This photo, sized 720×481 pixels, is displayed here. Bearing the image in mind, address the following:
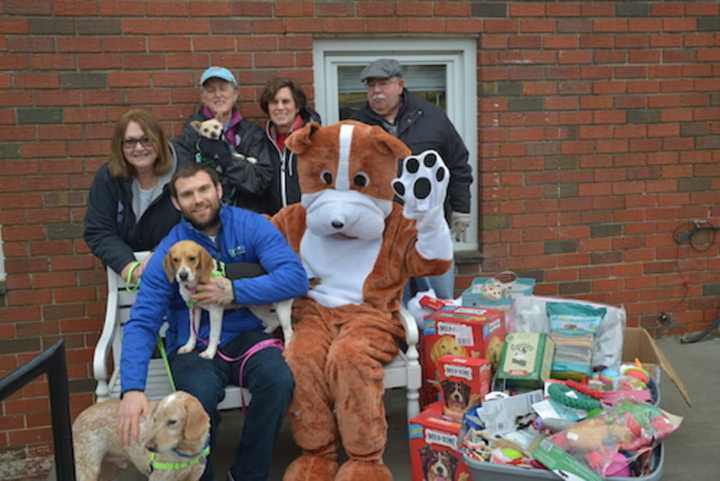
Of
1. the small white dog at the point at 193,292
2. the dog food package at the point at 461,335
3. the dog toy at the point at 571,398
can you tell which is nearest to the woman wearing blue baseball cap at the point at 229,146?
the small white dog at the point at 193,292

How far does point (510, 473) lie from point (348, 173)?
1469mm

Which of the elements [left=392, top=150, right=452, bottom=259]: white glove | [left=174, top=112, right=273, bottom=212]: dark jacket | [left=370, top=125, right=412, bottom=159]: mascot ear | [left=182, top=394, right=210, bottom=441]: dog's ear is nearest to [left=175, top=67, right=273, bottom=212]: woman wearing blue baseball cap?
[left=174, top=112, right=273, bottom=212]: dark jacket

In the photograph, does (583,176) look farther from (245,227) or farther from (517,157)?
(245,227)

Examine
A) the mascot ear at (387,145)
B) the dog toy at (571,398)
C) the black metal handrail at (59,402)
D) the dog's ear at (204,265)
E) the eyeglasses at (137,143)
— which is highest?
the eyeglasses at (137,143)

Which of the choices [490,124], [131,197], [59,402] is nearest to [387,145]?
[131,197]

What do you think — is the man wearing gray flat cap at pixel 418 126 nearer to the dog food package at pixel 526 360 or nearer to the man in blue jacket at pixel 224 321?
the dog food package at pixel 526 360

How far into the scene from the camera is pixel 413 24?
4332mm

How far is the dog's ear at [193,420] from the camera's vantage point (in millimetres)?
2465

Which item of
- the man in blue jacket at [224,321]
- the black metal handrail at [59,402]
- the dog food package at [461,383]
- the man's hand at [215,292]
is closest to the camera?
the black metal handrail at [59,402]

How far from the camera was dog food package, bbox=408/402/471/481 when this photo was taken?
2.94m

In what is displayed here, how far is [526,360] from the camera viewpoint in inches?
131

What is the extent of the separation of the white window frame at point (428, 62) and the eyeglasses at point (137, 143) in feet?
4.51

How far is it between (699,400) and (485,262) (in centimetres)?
150

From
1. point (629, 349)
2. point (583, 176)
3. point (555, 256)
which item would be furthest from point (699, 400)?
point (583, 176)
